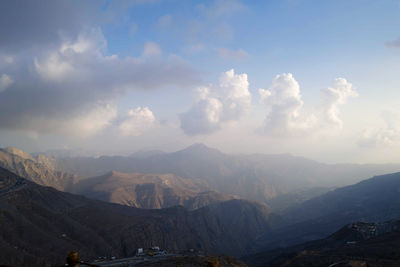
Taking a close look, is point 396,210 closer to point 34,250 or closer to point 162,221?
point 162,221

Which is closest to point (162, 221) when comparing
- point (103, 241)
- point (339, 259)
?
point (103, 241)

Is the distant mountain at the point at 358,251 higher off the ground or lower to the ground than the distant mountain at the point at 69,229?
lower

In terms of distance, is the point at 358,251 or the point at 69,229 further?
the point at 69,229

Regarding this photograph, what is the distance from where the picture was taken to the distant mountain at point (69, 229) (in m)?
79.6

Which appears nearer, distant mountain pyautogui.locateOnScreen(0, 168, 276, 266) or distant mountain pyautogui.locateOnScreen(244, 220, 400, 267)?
distant mountain pyautogui.locateOnScreen(244, 220, 400, 267)

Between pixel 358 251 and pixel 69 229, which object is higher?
pixel 69 229

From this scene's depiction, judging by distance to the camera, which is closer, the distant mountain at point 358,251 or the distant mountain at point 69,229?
the distant mountain at point 358,251

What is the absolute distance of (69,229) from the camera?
104m

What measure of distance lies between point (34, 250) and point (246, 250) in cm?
14803

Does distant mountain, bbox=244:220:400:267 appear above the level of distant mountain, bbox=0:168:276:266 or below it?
below

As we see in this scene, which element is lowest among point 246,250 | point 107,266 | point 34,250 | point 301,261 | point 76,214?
point 246,250

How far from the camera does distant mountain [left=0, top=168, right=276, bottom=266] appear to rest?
7956cm

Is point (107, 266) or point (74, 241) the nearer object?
point (107, 266)

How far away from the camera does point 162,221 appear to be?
156000 millimetres
